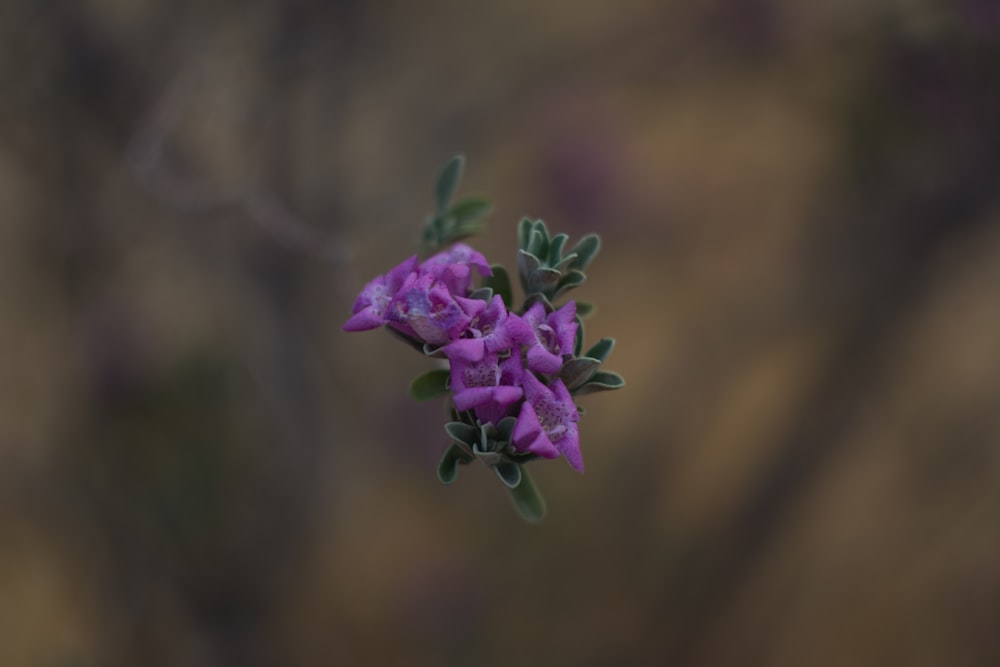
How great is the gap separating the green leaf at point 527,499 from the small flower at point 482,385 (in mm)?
256

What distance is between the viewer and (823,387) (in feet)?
13.5

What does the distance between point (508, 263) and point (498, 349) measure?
3807mm

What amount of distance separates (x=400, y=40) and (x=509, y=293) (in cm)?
325

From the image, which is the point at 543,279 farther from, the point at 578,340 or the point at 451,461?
the point at 451,461

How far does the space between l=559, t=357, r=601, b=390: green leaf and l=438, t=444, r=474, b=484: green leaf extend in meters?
0.18

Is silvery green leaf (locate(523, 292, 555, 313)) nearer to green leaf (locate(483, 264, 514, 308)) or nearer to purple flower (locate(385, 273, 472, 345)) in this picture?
green leaf (locate(483, 264, 514, 308))

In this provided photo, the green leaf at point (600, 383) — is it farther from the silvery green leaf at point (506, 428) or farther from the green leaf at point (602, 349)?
the silvery green leaf at point (506, 428)

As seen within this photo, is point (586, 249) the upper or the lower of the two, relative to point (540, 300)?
upper

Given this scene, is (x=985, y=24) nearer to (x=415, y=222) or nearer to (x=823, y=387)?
(x=823, y=387)

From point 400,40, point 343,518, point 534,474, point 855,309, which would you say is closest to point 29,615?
point 343,518

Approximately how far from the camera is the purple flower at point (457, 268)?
4.12 feet

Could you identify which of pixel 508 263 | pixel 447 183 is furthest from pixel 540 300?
pixel 508 263

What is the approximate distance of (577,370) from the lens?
4.12 feet

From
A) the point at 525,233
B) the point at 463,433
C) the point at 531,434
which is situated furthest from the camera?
the point at 525,233
